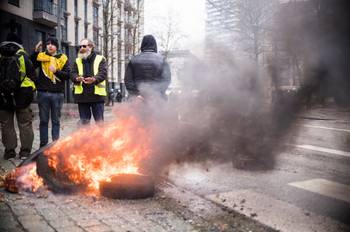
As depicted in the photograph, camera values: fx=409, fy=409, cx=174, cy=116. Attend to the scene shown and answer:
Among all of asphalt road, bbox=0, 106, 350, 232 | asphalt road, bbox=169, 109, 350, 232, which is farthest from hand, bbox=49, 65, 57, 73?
asphalt road, bbox=169, 109, 350, 232

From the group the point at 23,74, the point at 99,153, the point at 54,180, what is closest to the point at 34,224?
the point at 54,180

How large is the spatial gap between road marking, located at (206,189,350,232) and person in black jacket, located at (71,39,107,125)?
2.87m

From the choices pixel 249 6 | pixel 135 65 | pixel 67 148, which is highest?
pixel 249 6

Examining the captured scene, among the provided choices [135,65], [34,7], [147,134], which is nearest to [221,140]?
[147,134]

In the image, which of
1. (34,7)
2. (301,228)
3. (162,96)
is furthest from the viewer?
(34,7)

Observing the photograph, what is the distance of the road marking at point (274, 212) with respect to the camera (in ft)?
11.9

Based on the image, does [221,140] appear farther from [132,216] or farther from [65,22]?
[65,22]

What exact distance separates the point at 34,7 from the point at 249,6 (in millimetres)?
29019

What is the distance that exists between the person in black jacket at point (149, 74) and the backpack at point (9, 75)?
1729 mm

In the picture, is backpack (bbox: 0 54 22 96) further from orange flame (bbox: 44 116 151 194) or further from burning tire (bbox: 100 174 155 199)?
burning tire (bbox: 100 174 155 199)

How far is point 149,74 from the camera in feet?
19.8

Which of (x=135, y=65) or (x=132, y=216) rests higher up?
(x=135, y=65)

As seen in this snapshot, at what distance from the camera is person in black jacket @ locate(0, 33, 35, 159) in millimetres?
6324

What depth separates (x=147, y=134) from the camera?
518 cm
